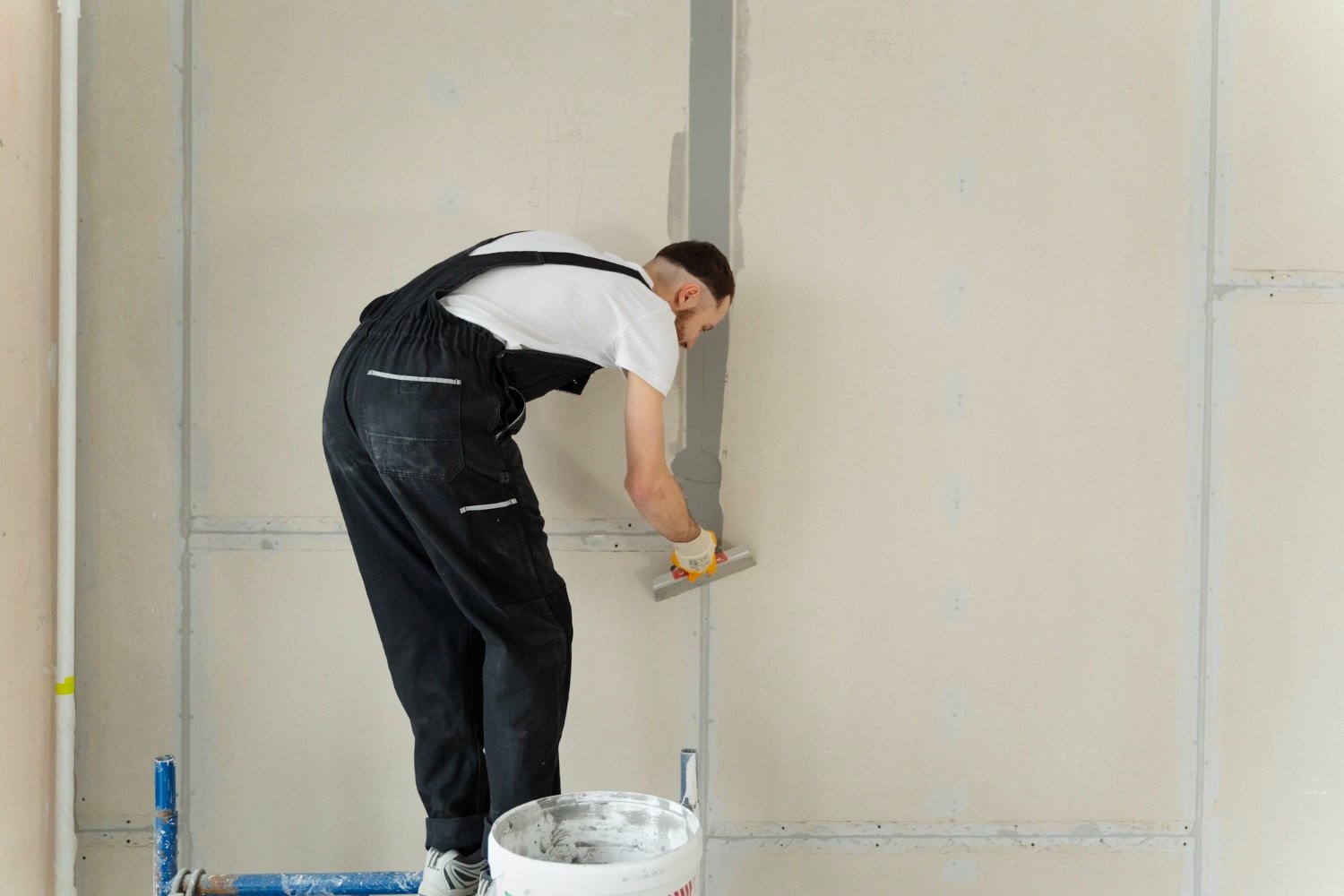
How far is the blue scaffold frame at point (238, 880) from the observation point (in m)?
1.65

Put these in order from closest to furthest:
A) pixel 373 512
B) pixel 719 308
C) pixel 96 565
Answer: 1. pixel 373 512
2. pixel 719 308
3. pixel 96 565

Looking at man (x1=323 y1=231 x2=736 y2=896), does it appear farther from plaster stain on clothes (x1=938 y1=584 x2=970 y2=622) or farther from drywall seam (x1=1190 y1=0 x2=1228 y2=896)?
drywall seam (x1=1190 y1=0 x2=1228 y2=896)

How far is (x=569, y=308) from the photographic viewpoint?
1.64m

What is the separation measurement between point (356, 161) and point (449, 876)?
4.73ft

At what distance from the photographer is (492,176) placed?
201 cm

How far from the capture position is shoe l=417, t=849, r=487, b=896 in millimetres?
1613

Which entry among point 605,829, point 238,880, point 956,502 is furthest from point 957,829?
point 238,880

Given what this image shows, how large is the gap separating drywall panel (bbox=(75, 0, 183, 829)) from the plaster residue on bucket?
3.47 ft

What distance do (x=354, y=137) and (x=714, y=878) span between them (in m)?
1.80

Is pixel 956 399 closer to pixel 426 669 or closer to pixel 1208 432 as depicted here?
pixel 1208 432

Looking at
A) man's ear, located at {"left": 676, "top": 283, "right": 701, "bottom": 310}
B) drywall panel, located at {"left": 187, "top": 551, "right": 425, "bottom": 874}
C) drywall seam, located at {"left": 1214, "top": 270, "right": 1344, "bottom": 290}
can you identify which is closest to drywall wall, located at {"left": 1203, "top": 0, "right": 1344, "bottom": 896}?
drywall seam, located at {"left": 1214, "top": 270, "right": 1344, "bottom": 290}

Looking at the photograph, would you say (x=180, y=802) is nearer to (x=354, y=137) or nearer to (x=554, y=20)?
(x=354, y=137)

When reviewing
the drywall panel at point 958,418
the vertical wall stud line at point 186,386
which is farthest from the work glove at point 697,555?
the vertical wall stud line at point 186,386

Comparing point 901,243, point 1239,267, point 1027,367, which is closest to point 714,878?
point 1027,367
